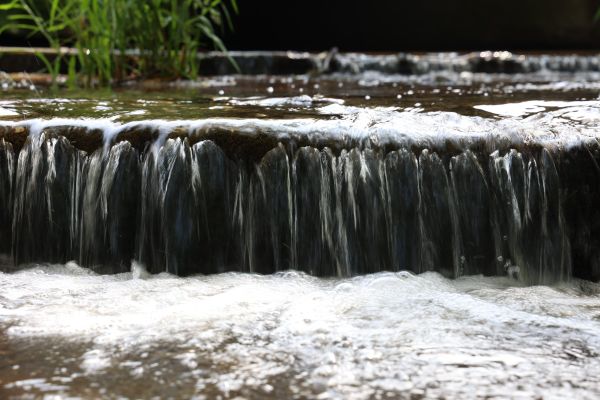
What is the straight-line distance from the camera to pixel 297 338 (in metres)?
1.92

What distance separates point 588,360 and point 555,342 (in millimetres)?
127

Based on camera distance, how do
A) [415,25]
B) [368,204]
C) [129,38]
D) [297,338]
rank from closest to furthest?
[297,338] → [368,204] → [129,38] → [415,25]

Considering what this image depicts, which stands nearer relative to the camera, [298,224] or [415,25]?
[298,224]

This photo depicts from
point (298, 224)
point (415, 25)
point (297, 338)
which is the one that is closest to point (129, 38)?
point (298, 224)

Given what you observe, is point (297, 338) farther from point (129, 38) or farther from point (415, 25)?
point (415, 25)

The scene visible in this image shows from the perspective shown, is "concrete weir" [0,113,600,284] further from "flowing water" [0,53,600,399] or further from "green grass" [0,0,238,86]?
"green grass" [0,0,238,86]

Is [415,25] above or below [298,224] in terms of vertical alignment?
above

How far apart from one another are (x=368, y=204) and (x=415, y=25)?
9.07 metres

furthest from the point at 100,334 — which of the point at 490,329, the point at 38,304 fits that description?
the point at 490,329

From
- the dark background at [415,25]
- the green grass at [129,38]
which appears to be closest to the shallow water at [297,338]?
the green grass at [129,38]

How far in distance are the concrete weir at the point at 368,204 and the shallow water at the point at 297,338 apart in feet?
0.34

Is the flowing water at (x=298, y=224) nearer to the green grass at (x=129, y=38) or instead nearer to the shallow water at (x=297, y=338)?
the shallow water at (x=297, y=338)

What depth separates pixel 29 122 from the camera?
9.84 feet

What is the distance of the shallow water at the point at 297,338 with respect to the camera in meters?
1.64
